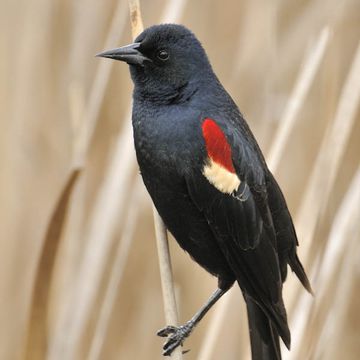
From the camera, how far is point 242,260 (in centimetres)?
151

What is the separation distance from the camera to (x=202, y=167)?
4.82ft

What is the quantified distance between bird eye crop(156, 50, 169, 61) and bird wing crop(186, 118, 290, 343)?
15cm

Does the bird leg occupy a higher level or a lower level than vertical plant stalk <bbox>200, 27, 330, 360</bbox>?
lower

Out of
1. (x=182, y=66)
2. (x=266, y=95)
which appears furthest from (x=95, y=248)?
(x=266, y=95)

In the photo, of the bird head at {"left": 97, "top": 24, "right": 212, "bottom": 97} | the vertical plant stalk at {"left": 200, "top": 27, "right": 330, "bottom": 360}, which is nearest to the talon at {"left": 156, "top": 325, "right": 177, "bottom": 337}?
the vertical plant stalk at {"left": 200, "top": 27, "right": 330, "bottom": 360}

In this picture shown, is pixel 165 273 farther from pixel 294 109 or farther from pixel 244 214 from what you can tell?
pixel 294 109

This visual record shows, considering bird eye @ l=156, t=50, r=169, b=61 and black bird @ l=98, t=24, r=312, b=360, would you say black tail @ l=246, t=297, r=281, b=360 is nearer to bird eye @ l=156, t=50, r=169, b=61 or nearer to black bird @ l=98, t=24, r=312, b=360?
black bird @ l=98, t=24, r=312, b=360

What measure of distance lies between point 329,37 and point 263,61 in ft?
0.94

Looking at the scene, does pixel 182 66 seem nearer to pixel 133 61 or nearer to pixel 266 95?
pixel 133 61

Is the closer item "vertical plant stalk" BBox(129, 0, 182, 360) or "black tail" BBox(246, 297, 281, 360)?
"vertical plant stalk" BBox(129, 0, 182, 360)

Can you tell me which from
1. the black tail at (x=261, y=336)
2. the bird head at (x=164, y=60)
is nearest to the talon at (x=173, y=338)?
the black tail at (x=261, y=336)

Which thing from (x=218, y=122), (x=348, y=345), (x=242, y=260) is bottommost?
(x=348, y=345)

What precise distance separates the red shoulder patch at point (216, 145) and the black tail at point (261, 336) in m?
0.31

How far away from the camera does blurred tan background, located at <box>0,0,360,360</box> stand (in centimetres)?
166
